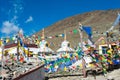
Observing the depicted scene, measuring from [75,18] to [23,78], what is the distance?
143 metres

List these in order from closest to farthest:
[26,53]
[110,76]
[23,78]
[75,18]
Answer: [23,78], [110,76], [26,53], [75,18]

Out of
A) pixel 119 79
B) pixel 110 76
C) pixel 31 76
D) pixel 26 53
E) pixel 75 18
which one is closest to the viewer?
pixel 31 76

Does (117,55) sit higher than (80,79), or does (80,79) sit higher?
(117,55)

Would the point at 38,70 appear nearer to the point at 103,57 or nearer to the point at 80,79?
the point at 80,79

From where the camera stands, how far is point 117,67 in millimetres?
21312

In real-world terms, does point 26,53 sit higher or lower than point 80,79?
higher

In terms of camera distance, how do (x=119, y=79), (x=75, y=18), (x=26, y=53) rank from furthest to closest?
(x=75, y=18) < (x=26, y=53) < (x=119, y=79)

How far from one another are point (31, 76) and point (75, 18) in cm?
14037

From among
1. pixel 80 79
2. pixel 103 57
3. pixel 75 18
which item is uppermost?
pixel 75 18

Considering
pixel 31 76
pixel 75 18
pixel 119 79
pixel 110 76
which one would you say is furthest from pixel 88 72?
pixel 75 18

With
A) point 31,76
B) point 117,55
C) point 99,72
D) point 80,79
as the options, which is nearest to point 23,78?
point 31,76

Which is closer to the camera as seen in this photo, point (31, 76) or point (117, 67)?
point (31, 76)

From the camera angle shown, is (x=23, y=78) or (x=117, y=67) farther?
(x=117, y=67)

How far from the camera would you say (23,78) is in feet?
45.8
